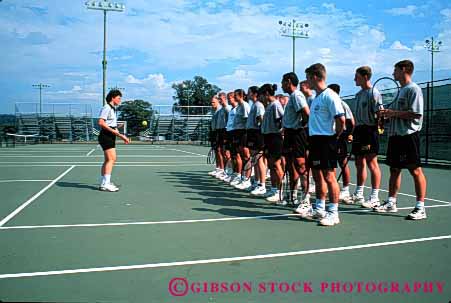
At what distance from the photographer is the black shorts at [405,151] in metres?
6.43

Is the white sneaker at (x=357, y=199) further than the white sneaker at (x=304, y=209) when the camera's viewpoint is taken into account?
Yes

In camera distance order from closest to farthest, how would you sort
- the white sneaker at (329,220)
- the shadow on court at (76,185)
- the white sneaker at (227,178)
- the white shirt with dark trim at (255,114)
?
the white sneaker at (329,220) → the white shirt with dark trim at (255,114) → the shadow on court at (76,185) → the white sneaker at (227,178)

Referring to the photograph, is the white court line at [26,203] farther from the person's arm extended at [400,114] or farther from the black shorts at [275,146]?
the person's arm extended at [400,114]

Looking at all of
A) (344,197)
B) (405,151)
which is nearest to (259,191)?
(344,197)

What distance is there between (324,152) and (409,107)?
57.5 inches

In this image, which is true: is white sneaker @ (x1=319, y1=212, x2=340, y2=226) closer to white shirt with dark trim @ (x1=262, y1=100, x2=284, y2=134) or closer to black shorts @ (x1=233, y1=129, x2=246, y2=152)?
white shirt with dark trim @ (x1=262, y1=100, x2=284, y2=134)

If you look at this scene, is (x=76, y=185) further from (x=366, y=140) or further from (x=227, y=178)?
(x=366, y=140)

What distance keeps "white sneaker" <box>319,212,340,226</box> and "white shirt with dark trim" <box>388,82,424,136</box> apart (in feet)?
5.29

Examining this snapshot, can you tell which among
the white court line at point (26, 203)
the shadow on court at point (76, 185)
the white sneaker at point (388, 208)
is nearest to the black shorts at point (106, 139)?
the shadow on court at point (76, 185)

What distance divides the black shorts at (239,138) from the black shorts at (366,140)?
285 cm

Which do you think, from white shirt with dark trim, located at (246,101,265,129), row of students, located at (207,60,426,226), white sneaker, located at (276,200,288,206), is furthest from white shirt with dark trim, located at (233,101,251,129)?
white sneaker, located at (276,200,288,206)

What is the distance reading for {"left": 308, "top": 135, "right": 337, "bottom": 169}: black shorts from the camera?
19.8ft

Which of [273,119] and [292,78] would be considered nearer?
[292,78]

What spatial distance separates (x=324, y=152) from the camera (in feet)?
20.0
